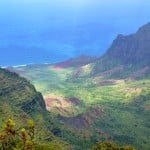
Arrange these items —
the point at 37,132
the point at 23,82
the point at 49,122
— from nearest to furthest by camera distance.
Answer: the point at 37,132, the point at 49,122, the point at 23,82

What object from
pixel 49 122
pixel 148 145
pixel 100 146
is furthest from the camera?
pixel 148 145

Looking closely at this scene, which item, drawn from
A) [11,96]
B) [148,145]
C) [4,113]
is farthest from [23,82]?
[148,145]

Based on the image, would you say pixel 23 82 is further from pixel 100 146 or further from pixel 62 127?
pixel 100 146

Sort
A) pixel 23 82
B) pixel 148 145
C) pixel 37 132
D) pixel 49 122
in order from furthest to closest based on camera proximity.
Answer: pixel 23 82, pixel 148 145, pixel 49 122, pixel 37 132

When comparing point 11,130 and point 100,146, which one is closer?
point 11,130

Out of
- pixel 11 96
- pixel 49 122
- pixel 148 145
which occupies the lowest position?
pixel 148 145

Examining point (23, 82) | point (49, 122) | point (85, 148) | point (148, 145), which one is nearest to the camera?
point (85, 148)

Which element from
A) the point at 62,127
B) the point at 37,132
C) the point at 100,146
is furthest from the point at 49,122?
the point at 100,146

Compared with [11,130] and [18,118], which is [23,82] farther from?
[11,130]

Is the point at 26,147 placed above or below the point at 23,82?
below
